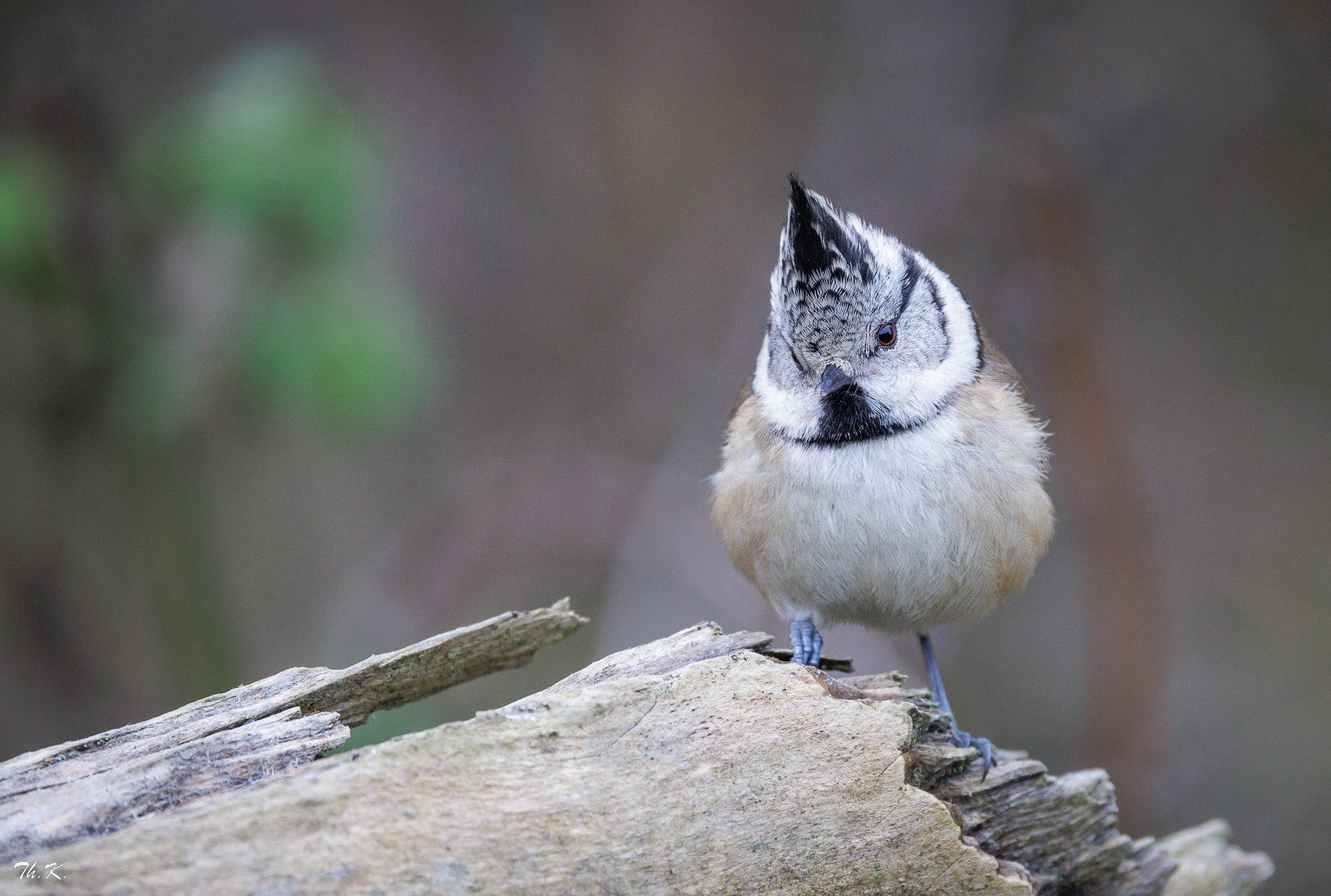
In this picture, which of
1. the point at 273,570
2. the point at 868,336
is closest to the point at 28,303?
the point at 273,570

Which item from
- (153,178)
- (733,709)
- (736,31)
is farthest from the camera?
(736,31)

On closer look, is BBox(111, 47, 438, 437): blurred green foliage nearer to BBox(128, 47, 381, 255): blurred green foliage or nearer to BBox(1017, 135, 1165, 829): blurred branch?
BBox(128, 47, 381, 255): blurred green foliage

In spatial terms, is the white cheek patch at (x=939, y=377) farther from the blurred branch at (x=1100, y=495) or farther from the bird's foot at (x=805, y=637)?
the blurred branch at (x=1100, y=495)

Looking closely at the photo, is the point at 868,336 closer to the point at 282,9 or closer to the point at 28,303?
the point at 28,303

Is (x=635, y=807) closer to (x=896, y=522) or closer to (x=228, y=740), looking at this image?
(x=228, y=740)

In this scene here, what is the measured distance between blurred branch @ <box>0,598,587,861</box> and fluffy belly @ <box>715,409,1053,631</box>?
899mm

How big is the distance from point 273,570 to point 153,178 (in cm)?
326

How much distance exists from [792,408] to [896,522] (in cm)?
56

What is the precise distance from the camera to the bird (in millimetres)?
3215

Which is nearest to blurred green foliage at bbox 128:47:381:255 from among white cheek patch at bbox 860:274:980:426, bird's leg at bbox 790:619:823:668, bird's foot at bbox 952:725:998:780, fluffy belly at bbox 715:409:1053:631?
fluffy belly at bbox 715:409:1053:631

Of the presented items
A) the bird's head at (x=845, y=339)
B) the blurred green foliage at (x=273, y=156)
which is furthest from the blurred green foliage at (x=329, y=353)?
the bird's head at (x=845, y=339)

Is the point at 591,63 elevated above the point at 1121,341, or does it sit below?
above

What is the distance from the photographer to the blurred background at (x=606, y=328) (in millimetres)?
4344

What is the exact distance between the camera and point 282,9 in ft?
23.9
